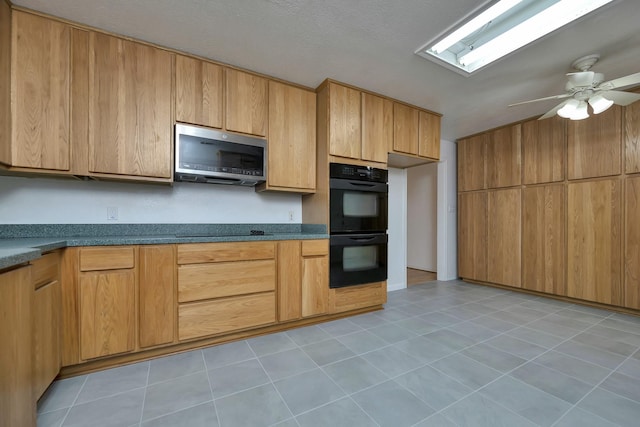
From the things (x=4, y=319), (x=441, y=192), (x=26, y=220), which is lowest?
(x=4, y=319)

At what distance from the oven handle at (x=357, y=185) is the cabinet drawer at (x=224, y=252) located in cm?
87

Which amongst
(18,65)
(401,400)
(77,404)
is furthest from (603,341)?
(18,65)

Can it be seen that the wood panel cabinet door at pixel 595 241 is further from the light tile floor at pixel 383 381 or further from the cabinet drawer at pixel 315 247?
the cabinet drawer at pixel 315 247

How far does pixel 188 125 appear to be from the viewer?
2.19m

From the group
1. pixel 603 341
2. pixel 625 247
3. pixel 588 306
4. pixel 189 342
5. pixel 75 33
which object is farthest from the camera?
pixel 588 306

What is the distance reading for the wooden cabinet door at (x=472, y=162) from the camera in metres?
4.11

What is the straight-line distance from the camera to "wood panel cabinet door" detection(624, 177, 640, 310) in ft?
8.99

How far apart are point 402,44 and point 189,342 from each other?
2931 millimetres

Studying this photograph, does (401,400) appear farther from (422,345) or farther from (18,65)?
(18,65)

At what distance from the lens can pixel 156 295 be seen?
1.86 m

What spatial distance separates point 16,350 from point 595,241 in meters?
4.94

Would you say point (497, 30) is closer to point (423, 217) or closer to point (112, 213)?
point (112, 213)

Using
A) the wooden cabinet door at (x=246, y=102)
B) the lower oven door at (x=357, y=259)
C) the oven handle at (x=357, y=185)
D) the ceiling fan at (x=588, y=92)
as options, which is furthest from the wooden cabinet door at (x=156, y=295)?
the ceiling fan at (x=588, y=92)

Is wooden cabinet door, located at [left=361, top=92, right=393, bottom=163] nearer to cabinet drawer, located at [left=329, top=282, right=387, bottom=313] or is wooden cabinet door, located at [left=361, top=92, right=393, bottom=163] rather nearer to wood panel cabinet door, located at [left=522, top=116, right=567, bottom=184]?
cabinet drawer, located at [left=329, top=282, right=387, bottom=313]
